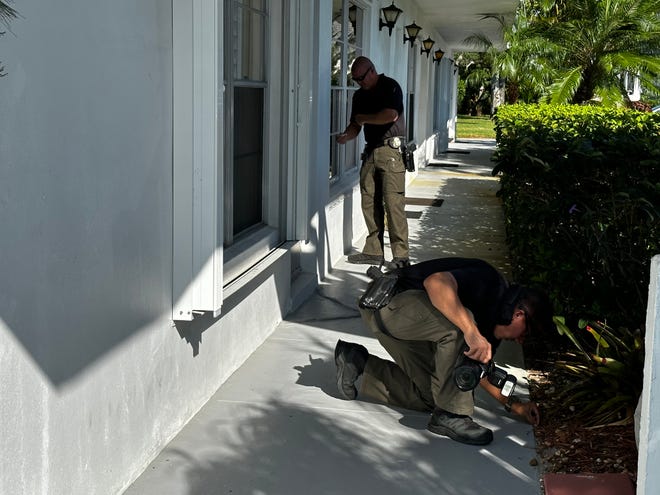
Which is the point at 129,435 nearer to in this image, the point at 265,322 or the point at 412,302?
the point at 412,302

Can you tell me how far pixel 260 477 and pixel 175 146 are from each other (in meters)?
1.55

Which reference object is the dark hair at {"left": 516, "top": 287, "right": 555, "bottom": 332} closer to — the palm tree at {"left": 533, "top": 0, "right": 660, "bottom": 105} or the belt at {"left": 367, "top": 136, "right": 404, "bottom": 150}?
the belt at {"left": 367, "top": 136, "right": 404, "bottom": 150}

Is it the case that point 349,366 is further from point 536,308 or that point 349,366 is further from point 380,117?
point 380,117

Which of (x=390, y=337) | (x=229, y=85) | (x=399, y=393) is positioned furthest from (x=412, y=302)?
(x=229, y=85)

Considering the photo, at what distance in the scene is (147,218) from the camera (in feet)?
13.3

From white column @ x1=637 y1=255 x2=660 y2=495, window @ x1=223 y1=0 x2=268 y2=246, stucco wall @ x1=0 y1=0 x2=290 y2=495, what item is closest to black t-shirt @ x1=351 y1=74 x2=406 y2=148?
→ window @ x1=223 y1=0 x2=268 y2=246

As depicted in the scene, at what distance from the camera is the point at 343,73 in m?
9.91

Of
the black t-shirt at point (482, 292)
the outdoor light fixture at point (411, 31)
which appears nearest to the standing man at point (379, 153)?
the black t-shirt at point (482, 292)

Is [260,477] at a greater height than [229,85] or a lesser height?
lesser

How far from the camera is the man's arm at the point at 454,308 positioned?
4.32m

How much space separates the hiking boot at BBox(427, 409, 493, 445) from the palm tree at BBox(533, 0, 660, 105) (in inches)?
598

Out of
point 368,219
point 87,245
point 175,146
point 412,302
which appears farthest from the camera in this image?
point 368,219

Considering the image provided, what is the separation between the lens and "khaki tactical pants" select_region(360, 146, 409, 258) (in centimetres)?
874

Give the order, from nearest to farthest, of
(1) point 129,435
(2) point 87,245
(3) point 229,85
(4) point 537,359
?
(2) point 87,245, (1) point 129,435, (3) point 229,85, (4) point 537,359
